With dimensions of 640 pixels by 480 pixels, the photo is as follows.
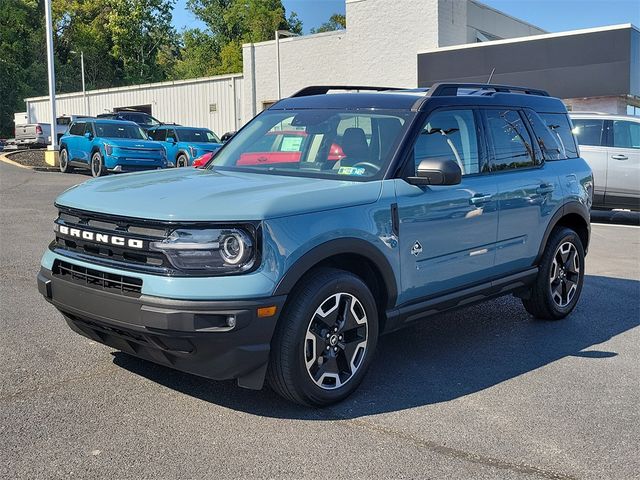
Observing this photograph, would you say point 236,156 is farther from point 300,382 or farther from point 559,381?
point 559,381

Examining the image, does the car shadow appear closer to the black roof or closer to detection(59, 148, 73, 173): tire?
the black roof

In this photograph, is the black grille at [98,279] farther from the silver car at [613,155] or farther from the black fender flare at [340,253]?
the silver car at [613,155]

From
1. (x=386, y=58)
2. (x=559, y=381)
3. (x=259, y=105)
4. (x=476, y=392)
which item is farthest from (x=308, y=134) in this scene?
(x=259, y=105)

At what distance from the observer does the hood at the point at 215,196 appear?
3.77 m

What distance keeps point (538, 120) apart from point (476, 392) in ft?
9.25

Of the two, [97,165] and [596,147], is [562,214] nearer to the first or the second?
[596,147]

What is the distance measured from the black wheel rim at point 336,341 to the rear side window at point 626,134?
10380mm

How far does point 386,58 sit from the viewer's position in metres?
28.4

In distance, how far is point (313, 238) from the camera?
398cm

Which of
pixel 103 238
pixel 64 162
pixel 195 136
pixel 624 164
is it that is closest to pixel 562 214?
pixel 103 238

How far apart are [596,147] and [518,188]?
8405 mm

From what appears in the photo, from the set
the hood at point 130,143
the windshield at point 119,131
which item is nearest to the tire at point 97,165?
the hood at point 130,143

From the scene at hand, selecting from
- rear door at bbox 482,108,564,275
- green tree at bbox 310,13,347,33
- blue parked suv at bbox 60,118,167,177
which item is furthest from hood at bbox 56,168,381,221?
green tree at bbox 310,13,347,33

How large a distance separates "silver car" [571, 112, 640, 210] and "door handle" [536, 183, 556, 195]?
7553 millimetres
